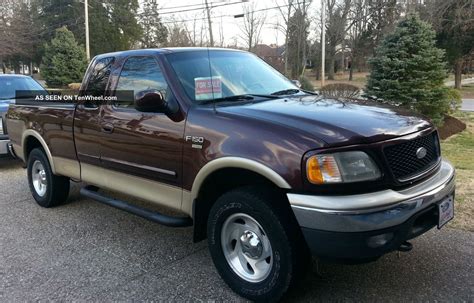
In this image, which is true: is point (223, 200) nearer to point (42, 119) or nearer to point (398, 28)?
point (42, 119)

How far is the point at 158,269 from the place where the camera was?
3.79 metres

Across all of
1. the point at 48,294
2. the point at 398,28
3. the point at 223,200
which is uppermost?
the point at 398,28

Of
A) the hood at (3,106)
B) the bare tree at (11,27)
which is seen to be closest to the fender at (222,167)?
the hood at (3,106)

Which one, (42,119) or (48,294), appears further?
(42,119)

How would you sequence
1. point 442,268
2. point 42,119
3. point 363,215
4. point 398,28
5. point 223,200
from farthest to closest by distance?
point 398,28 < point 42,119 < point 442,268 < point 223,200 < point 363,215

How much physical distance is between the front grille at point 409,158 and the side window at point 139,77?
1.95 m

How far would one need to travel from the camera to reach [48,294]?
340 cm

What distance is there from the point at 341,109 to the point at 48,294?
2.71 metres

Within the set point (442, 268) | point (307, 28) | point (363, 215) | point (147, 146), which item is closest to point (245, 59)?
point (147, 146)

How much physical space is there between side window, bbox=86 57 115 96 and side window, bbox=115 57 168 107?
0.27 metres

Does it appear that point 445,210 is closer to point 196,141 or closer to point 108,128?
point 196,141

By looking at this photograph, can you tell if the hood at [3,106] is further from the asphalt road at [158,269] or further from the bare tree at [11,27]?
the bare tree at [11,27]

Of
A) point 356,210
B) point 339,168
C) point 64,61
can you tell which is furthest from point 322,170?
point 64,61

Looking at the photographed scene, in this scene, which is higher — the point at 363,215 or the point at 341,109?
the point at 341,109
